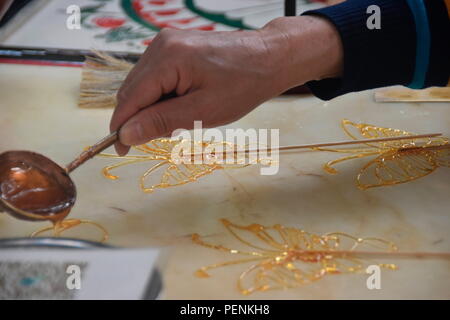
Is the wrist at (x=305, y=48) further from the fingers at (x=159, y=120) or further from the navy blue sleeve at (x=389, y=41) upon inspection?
the fingers at (x=159, y=120)

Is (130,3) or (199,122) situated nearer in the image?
(199,122)

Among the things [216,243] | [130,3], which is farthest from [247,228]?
[130,3]

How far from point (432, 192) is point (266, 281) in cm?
29

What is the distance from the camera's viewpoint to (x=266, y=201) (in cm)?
80

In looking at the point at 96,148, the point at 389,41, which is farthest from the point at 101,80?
the point at 389,41

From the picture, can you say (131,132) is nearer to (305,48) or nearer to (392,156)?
(305,48)

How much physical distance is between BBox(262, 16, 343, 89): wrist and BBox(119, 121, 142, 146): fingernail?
19 cm

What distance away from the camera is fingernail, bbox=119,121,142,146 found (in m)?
0.70

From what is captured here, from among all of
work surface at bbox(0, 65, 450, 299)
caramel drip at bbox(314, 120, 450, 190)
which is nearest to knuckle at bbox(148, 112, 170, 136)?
work surface at bbox(0, 65, 450, 299)

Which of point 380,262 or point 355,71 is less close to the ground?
point 355,71

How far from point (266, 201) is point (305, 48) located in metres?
0.20

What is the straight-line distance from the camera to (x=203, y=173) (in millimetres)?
849

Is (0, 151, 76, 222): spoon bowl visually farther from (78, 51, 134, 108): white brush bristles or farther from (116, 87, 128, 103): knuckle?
(78, 51, 134, 108): white brush bristles
